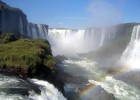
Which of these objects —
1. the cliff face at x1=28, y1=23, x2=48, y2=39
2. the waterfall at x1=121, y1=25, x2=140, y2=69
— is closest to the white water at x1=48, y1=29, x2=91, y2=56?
the cliff face at x1=28, y1=23, x2=48, y2=39

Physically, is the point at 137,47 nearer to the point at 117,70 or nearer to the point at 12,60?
the point at 117,70

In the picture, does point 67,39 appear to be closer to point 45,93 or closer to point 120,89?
point 120,89

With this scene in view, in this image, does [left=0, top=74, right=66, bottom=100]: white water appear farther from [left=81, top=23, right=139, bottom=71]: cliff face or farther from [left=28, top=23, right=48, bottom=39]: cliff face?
[left=28, top=23, right=48, bottom=39]: cliff face

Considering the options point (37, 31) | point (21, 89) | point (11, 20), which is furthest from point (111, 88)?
point (37, 31)

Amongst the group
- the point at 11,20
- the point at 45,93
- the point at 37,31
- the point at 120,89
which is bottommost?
the point at 120,89

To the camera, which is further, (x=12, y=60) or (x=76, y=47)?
(x=76, y=47)

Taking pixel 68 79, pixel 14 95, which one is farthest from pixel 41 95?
pixel 68 79

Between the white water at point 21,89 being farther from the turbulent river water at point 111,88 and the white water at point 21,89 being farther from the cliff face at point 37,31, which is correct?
the cliff face at point 37,31

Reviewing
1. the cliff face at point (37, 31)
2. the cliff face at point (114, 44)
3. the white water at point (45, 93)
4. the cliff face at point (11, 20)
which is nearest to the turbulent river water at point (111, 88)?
the white water at point (45, 93)
